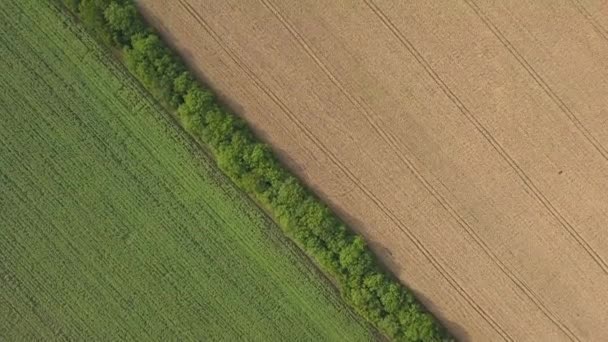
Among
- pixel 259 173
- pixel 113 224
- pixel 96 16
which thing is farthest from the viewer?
pixel 113 224

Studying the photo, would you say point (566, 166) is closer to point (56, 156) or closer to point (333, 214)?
point (333, 214)

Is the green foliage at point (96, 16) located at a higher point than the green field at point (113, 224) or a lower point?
higher

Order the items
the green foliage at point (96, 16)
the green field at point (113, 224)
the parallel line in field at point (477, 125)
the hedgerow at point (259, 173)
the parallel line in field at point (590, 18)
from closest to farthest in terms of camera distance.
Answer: the green foliage at point (96, 16) → the hedgerow at point (259, 173) → the green field at point (113, 224) → the parallel line in field at point (590, 18) → the parallel line in field at point (477, 125)

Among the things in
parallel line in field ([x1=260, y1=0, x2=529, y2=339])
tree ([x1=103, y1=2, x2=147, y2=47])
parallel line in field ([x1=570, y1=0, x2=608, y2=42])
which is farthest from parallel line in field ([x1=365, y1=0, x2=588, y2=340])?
tree ([x1=103, y1=2, x2=147, y2=47])

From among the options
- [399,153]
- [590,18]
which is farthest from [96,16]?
[590,18]

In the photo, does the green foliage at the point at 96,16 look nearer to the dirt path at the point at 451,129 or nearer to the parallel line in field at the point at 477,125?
the dirt path at the point at 451,129

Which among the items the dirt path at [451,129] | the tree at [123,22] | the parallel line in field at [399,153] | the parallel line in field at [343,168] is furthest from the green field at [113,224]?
the parallel line in field at [399,153]

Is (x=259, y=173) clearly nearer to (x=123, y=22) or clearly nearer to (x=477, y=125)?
(x=123, y=22)
